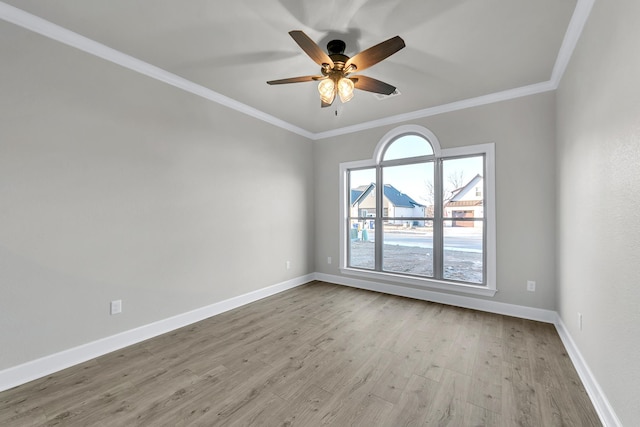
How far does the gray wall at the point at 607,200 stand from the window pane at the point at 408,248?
1.70 metres

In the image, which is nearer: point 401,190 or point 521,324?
point 521,324

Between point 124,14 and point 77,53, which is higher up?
point 124,14

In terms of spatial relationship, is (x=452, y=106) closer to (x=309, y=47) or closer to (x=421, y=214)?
(x=421, y=214)

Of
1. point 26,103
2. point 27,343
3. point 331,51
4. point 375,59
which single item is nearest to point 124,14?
point 26,103

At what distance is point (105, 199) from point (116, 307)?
1023mm

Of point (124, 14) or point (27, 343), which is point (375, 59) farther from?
point (27, 343)

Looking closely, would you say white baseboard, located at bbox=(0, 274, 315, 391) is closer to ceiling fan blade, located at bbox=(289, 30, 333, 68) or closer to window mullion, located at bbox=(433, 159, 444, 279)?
window mullion, located at bbox=(433, 159, 444, 279)

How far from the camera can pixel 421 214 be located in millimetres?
4039

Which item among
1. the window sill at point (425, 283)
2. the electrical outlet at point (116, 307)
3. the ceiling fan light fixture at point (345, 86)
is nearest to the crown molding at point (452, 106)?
the ceiling fan light fixture at point (345, 86)

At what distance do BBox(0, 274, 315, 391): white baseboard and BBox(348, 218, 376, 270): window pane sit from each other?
1996 millimetres

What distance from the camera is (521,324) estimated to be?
9.89ft

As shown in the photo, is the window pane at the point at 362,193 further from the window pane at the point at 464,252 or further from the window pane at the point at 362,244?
the window pane at the point at 464,252

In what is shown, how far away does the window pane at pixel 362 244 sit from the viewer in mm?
4562

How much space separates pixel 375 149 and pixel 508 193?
1972 mm
